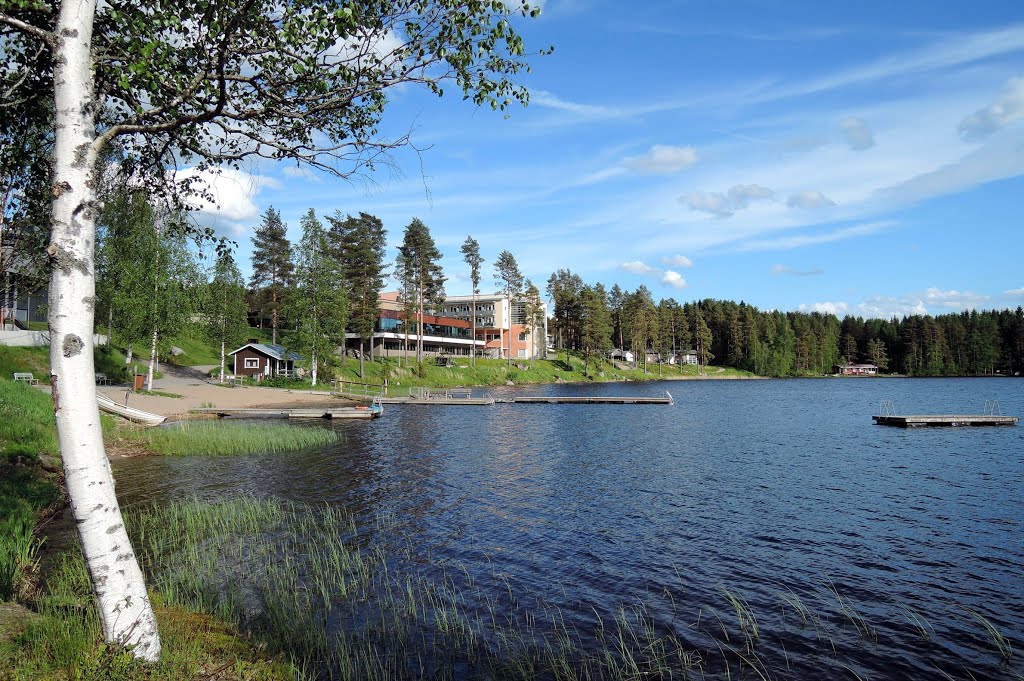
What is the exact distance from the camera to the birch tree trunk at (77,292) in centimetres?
601

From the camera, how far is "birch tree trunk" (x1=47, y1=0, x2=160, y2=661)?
601 cm

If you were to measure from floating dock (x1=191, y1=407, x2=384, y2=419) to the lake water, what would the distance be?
9392 millimetres

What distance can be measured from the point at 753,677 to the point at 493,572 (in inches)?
254

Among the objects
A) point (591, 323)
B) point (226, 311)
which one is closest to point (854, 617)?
point (226, 311)

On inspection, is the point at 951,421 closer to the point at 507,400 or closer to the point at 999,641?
the point at 507,400

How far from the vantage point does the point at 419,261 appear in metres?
88.2

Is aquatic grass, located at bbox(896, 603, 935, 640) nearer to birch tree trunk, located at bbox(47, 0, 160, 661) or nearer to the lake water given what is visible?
the lake water

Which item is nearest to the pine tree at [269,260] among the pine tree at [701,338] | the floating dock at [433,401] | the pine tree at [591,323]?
the floating dock at [433,401]

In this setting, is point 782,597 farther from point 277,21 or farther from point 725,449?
point 725,449

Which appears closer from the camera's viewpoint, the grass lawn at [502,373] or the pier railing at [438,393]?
the pier railing at [438,393]

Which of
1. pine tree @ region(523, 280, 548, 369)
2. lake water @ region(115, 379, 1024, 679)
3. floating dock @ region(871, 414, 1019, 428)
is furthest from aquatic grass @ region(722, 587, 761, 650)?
pine tree @ region(523, 280, 548, 369)

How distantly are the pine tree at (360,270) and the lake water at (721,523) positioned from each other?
40.8 m

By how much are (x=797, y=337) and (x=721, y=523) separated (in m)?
174

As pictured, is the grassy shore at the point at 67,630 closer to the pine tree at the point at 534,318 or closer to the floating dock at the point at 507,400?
the floating dock at the point at 507,400
